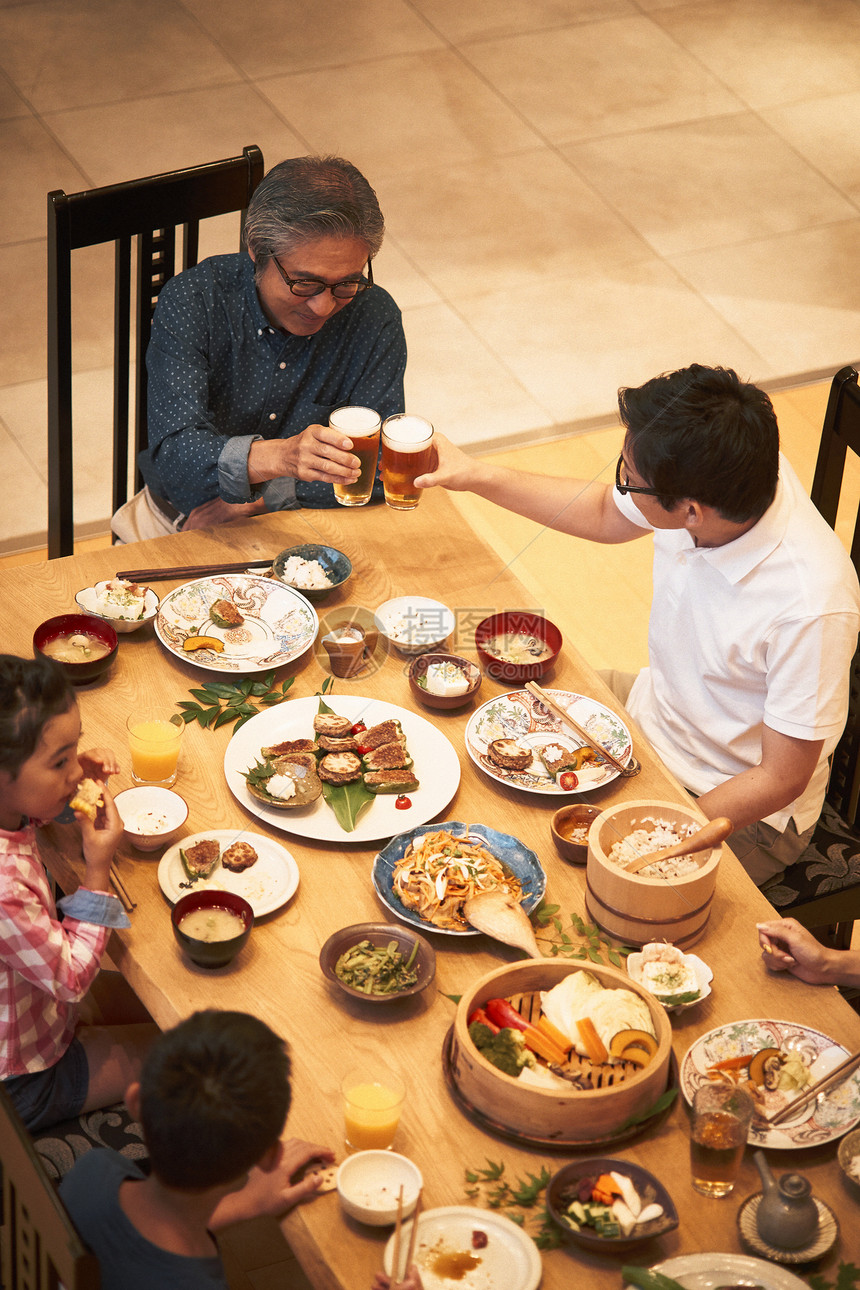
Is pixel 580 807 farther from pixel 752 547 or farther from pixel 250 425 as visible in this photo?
A: pixel 250 425

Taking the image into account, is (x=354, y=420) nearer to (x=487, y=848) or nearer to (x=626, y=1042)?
(x=487, y=848)

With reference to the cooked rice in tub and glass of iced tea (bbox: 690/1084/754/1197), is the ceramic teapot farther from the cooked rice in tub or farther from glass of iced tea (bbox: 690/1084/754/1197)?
the cooked rice in tub

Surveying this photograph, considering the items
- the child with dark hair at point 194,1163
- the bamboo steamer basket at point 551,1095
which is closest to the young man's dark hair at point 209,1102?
the child with dark hair at point 194,1163

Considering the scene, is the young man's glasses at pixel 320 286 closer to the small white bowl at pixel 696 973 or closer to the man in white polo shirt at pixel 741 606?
the man in white polo shirt at pixel 741 606

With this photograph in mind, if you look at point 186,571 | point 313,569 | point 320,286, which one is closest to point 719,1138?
point 313,569

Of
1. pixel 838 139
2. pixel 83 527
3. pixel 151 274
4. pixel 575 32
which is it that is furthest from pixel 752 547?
pixel 575 32

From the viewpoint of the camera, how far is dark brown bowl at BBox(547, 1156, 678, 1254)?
1530 millimetres

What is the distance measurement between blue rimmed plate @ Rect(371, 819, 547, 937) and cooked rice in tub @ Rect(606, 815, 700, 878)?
0.40 feet

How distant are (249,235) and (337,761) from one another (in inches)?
43.9

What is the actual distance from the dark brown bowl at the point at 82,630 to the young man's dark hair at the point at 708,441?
946mm

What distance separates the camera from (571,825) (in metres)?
2.08

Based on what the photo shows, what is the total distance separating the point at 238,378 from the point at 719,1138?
1.82 m

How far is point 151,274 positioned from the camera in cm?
290

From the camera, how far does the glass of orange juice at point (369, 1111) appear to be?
1.61 metres
